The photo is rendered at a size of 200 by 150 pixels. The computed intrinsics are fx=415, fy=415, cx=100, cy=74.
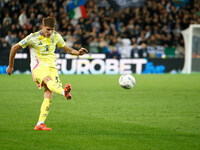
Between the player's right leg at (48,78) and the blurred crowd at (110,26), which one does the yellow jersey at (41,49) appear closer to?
the player's right leg at (48,78)

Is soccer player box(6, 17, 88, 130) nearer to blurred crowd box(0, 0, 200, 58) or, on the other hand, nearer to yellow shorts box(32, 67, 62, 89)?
yellow shorts box(32, 67, 62, 89)

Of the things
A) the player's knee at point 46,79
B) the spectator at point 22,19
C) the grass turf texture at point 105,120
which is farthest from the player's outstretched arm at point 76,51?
the spectator at point 22,19

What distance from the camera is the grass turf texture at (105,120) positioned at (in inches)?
225

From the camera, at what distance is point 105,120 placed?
25.6 ft

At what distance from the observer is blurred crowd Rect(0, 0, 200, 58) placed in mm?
20516

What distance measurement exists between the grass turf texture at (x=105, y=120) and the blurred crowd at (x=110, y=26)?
748cm

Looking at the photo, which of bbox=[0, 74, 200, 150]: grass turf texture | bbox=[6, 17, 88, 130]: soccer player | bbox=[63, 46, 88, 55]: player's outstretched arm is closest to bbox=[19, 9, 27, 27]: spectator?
bbox=[0, 74, 200, 150]: grass turf texture

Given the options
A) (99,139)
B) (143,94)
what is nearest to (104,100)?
(143,94)

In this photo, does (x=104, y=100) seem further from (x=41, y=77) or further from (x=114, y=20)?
(x=114, y=20)

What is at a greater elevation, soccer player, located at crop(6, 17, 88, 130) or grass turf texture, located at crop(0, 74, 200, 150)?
soccer player, located at crop(6, 17, 88, 130)

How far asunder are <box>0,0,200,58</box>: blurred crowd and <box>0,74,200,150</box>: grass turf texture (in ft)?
24.5

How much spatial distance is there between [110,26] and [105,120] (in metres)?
15.4

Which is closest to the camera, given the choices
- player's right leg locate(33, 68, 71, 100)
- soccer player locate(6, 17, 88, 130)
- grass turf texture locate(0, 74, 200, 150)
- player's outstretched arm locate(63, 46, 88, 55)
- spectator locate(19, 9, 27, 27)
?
grass turf texture locate(0, 74, 200, 150)

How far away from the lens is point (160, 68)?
21.8 metres
